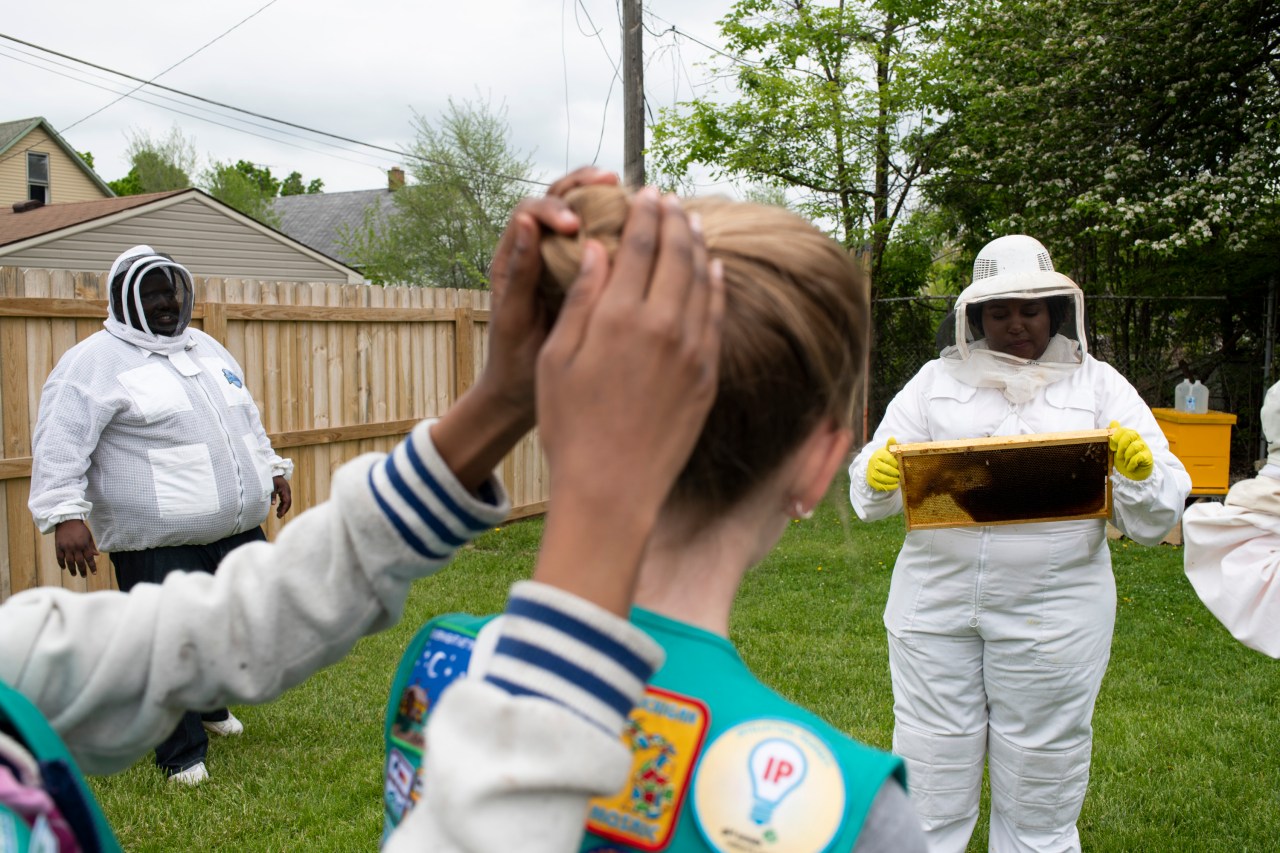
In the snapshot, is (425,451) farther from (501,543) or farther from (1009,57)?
(1009,57)

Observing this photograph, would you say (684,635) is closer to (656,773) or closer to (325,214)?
(656,773)

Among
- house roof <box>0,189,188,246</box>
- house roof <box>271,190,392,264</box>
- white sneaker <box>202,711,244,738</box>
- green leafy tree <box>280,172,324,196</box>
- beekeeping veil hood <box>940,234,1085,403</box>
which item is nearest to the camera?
beekeeping veil hood <box>940,234,1085,403</box>

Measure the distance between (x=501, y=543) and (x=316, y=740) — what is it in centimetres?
461

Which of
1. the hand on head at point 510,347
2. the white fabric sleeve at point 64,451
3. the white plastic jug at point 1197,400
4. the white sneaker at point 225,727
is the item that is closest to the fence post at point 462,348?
the white sneaker at point 225,727

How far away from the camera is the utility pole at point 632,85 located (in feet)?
35.2

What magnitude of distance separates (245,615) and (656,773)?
0.60 m

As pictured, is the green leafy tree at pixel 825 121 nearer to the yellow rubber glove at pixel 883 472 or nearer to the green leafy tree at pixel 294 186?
the yellow rubber glove at pixel 883 472

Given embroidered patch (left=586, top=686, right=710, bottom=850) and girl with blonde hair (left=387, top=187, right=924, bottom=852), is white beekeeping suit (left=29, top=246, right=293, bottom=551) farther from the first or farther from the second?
embroidered patch (left=586, top=686, right=710, bottom=850)

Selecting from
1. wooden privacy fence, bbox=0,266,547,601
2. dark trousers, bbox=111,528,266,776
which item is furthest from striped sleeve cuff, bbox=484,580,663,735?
wooden privacy fence, bbox=0,266,547,601

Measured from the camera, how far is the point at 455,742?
0.74 m

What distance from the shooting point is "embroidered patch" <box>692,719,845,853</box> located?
965mm

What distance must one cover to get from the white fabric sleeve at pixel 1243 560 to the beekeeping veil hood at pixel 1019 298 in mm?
747

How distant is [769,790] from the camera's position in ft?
3.23

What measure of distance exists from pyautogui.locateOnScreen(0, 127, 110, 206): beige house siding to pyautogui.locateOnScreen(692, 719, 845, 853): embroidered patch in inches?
1357
